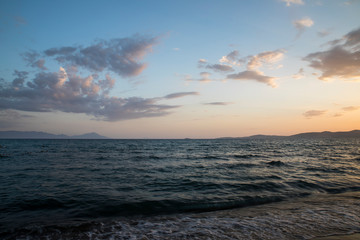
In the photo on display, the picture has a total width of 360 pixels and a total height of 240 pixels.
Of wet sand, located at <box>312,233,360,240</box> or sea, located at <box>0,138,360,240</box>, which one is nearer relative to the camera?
wet sand, located at <box>312,233,360,240</box>

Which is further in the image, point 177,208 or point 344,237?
point 177,208

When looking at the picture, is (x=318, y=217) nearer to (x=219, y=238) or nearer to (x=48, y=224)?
(x=219, y=238)

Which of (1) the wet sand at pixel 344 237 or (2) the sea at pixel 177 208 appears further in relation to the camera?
(2) the sea at pixel 177 208

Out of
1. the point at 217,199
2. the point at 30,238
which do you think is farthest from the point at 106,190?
the point at 217,199

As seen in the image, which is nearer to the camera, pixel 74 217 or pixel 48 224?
pixel 48 224

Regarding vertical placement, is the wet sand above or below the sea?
above

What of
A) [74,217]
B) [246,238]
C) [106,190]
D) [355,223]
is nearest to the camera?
[246,238]

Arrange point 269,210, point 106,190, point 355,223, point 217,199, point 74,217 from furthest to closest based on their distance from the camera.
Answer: point 106,190 → point 217,199 → point 269,210 → point 74,217 → point 355,223

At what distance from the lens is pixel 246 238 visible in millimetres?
5887

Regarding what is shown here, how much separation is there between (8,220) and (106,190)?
505 centimetres

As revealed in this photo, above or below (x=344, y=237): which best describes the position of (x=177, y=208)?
below

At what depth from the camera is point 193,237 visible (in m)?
6.00

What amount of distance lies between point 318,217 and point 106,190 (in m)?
11.4

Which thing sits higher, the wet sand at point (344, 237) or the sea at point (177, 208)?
the wet sand at point (344, 237)
